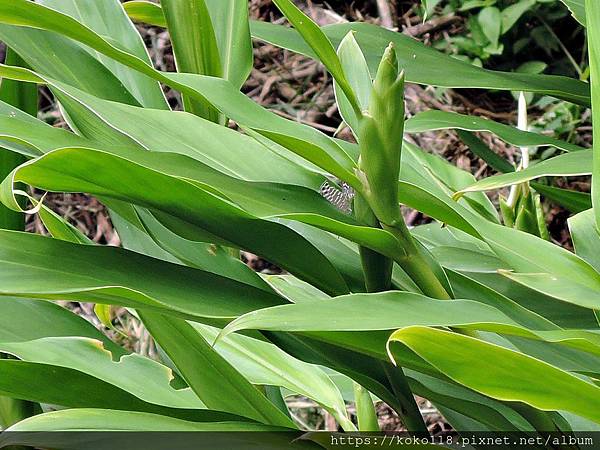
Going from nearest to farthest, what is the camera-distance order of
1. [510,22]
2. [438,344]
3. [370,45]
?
[438,344] < [370,45] < [510,22]

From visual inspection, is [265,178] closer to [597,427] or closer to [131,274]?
[131,274]

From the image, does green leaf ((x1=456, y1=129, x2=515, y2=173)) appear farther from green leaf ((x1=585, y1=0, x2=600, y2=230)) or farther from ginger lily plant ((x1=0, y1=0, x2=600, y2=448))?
green leaf ((x1=585, y1=0, x2=600, y2=230))

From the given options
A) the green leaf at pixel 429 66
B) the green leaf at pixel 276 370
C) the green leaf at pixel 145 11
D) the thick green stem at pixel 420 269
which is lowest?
the green leaf at pixel 276 370

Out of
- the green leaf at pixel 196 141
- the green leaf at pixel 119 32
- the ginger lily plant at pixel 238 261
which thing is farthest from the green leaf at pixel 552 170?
the green leaf at pixel 119 32

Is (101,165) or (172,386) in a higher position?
(101,165)

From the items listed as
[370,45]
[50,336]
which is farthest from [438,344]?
[370,45]

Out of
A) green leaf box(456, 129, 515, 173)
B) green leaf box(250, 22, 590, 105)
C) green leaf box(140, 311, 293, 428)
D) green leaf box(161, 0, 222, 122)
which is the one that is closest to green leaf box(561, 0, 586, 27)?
green leaf box(250, 22, 590, 105)

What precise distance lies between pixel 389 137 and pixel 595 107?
0.12m

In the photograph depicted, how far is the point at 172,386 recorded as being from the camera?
58 centimetres

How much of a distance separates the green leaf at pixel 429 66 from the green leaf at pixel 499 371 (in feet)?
1.19

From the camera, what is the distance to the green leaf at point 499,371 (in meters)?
0.30

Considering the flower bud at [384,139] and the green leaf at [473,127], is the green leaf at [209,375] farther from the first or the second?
the green leaf at [473,127]

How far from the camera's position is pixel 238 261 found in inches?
19.7

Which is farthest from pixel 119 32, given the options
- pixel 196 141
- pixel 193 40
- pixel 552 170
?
pixel 552 170
